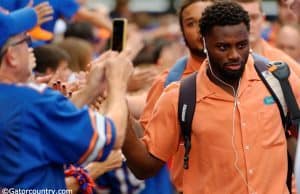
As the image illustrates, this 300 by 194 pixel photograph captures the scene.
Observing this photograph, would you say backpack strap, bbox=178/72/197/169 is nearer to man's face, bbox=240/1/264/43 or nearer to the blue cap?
the blue cap

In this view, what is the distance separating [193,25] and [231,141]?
1989mm

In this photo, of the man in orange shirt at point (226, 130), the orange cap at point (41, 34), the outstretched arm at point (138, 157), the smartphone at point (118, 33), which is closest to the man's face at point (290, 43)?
the orange cap at point (41, 34)

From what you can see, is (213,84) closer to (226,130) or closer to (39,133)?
(226,130)

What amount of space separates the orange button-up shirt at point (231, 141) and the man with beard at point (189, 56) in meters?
0.70

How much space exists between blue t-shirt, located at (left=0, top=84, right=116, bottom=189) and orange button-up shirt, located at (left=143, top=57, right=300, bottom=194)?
Answer: 119 centimetres

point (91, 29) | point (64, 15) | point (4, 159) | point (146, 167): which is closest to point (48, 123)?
→ point (4, 159)

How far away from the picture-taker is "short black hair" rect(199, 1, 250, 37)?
6.66 meters

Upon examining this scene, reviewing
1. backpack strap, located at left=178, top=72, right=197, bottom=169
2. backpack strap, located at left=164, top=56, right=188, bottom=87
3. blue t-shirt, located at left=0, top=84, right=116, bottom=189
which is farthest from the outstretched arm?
backpack strap, located at left=164, top=56, right=188, bottom=87

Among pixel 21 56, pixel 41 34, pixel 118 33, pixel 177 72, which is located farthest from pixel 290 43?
pixel 21 56

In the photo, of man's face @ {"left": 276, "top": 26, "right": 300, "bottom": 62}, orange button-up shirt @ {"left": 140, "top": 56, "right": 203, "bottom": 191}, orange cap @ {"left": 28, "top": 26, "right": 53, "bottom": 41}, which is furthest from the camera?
man's face @ {"left": 276, "top": 26, "right": 300, "bottom": 62}

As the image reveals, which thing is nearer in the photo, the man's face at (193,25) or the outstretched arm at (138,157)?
the outstretched arm at (138,157)

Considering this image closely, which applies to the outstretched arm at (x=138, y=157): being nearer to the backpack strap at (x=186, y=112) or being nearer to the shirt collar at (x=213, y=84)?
the backpack strap at (x=186, y=112)

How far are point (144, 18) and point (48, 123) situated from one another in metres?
14.0

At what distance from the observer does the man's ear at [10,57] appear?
5.44 metres
